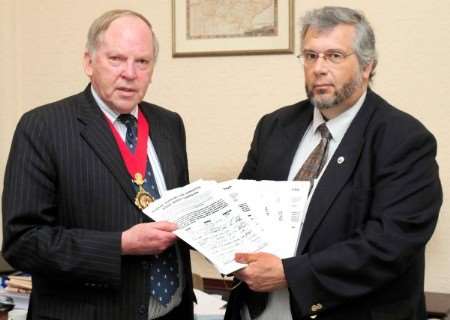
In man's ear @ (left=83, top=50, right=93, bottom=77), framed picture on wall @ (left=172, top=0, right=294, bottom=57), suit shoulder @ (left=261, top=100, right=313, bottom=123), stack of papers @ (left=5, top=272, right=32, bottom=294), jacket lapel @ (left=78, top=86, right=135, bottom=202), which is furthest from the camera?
framed picture on wall @ (left=172, top=0, right=294, bottom=57)

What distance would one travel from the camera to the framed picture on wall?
2.92 meters

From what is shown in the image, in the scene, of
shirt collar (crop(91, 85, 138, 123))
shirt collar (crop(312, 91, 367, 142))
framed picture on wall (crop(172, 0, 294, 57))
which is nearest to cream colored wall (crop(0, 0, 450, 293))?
framed picture on wall (crop(172, 0, 294, 57))

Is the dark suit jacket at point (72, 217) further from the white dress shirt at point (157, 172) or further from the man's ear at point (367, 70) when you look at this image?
the man's ear at point (367, 70)

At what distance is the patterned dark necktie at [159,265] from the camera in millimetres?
1941

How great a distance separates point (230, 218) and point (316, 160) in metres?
0.35

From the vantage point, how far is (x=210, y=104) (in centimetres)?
314

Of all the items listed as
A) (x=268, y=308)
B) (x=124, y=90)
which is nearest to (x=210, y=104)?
(x=124, y=90)

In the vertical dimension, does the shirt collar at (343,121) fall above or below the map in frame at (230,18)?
below

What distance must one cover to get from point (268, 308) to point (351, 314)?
0.26 m

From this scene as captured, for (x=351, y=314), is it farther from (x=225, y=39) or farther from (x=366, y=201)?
(x=225, y=39)

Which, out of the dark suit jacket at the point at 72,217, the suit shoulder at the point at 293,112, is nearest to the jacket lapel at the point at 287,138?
the suit shoulder at the point at 293,112

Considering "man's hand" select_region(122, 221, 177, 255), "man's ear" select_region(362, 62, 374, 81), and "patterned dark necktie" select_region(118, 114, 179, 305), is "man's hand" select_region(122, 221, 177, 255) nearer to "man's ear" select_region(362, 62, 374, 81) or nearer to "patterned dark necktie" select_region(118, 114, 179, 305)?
"patterned dark necktie" select_region(118, 114, 179, 305)

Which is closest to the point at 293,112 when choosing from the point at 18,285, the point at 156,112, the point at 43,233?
the point at 156,112

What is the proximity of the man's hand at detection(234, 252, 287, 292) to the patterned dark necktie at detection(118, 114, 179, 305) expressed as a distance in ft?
0.92
